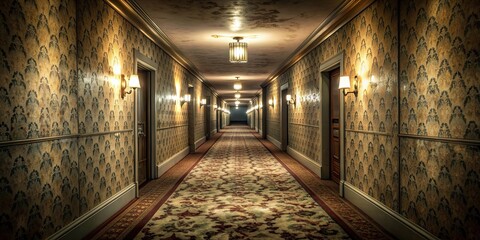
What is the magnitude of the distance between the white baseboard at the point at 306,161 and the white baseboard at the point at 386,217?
2.24m

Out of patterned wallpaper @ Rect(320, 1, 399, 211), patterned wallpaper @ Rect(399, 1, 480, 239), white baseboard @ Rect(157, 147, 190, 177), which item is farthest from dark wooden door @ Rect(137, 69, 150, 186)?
patterned wallpaper @ Rect(399, 1, 480, 239)

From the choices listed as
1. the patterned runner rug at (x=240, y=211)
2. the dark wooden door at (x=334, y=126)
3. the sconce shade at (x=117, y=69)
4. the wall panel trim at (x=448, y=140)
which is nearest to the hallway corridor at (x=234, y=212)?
the patterned runner rug at (x=240, y=211)

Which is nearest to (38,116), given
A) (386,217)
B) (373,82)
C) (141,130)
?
(386,217)

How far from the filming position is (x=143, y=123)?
7352mm

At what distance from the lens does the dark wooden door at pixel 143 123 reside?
716 centimetres

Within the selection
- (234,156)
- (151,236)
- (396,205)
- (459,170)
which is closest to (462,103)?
(459,170)

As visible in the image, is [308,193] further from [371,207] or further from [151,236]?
[151,236]

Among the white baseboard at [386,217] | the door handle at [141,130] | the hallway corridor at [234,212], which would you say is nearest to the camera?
the white baseboard at [386,217]

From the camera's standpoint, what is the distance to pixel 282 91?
1345 cm

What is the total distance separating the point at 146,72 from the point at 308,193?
389 centimetres

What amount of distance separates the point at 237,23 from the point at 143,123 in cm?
264

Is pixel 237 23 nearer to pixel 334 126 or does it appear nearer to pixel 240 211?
pixel 334 126

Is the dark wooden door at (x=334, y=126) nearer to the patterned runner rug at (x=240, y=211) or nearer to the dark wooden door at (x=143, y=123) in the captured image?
the patterned runner rug at (x=240, y=211)

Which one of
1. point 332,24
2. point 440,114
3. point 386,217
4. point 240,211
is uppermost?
point 332,24
